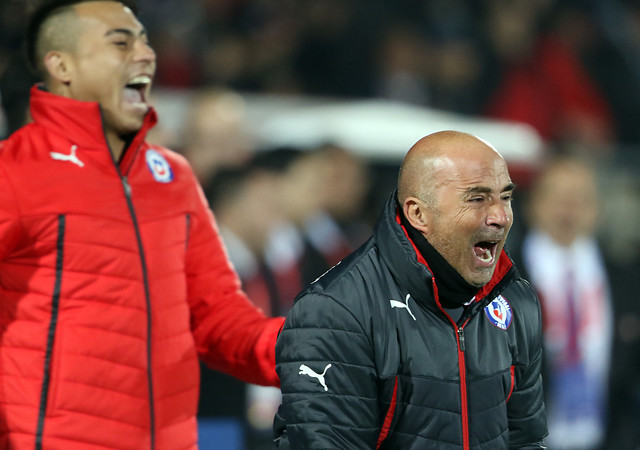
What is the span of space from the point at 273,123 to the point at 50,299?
16.3ft

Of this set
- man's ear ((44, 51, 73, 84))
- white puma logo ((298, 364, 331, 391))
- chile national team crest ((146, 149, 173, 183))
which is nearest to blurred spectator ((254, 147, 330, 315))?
chile national team crest ((146, 149, 173, 183))

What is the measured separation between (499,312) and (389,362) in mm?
394

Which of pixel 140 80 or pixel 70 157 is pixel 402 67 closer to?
pixel 140 80

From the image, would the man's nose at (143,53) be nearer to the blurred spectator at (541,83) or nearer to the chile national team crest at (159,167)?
the chile national team crest at (159,167)

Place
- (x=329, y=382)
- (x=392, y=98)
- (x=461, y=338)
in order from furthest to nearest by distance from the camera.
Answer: (x=392, y=98) → (x=461, y=338) → (x=329, y=382)

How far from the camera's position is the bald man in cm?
→ 251

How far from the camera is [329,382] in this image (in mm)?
2508

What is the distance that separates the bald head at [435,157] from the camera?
8.51ft

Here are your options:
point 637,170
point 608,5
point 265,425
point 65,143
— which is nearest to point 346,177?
point 265,425

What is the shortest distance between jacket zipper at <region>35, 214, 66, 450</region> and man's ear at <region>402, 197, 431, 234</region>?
900 millimetres

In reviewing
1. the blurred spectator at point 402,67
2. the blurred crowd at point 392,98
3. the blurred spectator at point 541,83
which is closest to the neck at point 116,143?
the blurred crowd at point 392,98

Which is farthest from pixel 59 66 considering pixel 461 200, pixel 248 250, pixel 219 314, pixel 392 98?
pixel 392 98

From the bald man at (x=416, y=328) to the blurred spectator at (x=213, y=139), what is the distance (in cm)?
302

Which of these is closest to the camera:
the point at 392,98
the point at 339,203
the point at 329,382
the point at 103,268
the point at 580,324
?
the point at 329,382
